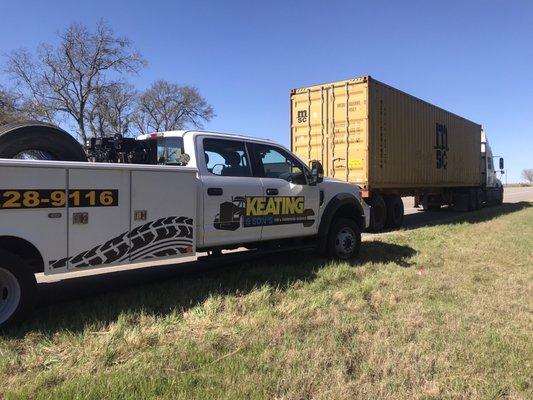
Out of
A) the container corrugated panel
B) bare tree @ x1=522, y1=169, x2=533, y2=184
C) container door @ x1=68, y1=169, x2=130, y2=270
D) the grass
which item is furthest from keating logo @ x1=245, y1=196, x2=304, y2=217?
bare tree @ x1=522, y1=169, x2=533, y2=184

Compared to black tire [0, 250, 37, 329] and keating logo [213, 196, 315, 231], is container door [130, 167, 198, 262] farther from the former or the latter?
black tire [0, 250, 37, 329]

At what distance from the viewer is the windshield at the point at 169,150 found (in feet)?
20.7

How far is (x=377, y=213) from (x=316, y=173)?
690 centimetres

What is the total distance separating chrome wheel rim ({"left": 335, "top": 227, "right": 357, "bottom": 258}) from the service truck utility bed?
3.00 m

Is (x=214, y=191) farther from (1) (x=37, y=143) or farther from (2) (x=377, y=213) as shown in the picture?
(2) (x=377, y=213)

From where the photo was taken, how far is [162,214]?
5.42m

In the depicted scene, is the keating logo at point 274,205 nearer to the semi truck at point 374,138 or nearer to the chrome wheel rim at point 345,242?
the chrome wheel rim at point 345,242

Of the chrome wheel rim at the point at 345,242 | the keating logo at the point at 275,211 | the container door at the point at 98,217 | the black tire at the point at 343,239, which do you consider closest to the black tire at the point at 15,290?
the container door at the point at 98,217

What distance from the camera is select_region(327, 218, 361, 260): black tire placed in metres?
7.88

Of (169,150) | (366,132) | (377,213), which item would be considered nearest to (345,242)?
(169,150)

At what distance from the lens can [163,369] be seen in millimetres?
3699

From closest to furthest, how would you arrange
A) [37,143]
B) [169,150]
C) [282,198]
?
[37,143], [169,150], [282,198]

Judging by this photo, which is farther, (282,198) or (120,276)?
(282,198)

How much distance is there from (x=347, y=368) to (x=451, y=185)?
16.4 metres
